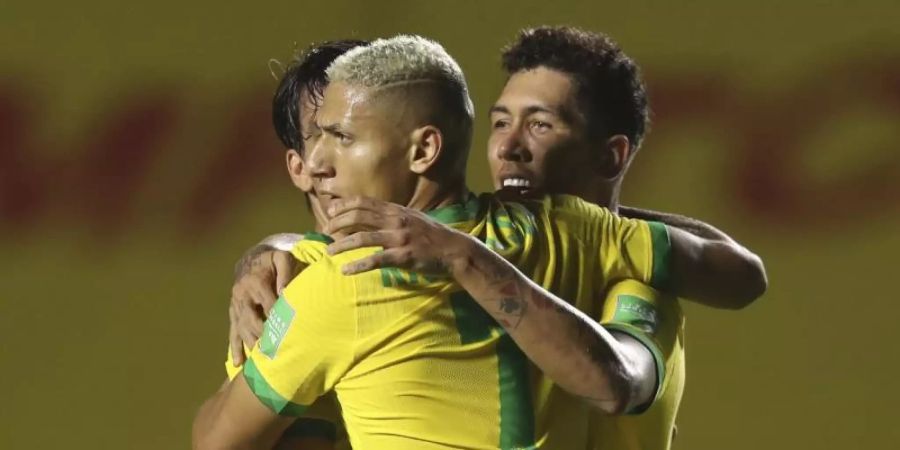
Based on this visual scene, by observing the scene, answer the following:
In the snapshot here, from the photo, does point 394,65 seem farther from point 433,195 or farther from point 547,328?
point 547,328

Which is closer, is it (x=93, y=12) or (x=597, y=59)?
(x=597, y=59)

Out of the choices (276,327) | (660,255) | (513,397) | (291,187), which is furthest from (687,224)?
(291,187)

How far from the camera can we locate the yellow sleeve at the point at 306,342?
1.38 meters

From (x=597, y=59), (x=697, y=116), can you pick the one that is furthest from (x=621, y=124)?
(x=697, y=116)

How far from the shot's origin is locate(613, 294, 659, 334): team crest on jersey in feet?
5.08

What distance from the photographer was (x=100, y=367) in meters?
3.34

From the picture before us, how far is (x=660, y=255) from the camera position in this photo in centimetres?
160

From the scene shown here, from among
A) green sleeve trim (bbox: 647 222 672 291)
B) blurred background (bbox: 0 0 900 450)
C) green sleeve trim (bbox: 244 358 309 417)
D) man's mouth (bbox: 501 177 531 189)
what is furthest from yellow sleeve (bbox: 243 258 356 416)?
blurred background (bbox: 0 0 900 450)

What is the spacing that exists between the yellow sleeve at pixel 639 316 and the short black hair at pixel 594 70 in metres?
0.42

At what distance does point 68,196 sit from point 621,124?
5.58ft

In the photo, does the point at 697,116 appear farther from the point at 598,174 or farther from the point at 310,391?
the point at 310,391

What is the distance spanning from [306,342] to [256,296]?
219mm

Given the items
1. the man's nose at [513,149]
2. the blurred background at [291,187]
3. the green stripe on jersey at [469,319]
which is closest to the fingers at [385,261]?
the green stripe on jersey at [469,319]

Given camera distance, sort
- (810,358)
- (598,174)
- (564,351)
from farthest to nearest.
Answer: (810,358) < (598,174) < (564,351)
